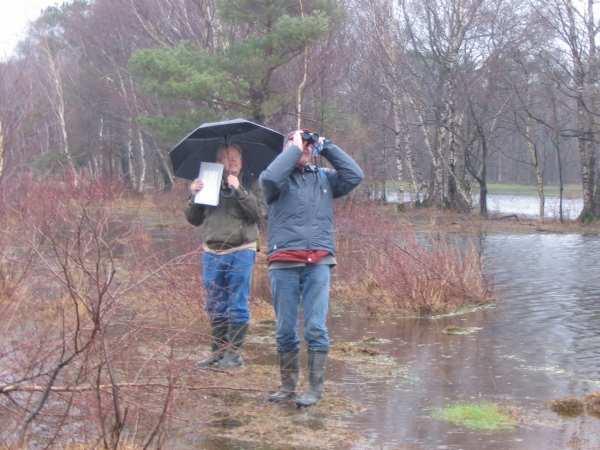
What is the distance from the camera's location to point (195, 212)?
696 cm

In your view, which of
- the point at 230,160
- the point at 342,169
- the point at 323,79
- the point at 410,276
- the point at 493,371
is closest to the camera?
the point at 342,169

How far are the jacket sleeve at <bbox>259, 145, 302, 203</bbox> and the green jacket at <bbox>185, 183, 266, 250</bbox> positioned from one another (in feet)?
3.08

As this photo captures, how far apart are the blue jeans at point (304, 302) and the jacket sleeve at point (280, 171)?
0.54 metres

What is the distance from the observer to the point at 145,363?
4.69m

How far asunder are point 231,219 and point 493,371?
237 cm

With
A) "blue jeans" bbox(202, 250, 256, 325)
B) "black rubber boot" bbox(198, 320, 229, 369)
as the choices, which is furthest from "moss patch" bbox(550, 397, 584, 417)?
"blue jeans" bbox(202, 250, 256, 325)

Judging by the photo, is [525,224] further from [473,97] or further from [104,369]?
[104,369]

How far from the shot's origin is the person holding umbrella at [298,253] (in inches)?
230

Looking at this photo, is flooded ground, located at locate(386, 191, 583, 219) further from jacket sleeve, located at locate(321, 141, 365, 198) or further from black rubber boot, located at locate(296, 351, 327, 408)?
black rubber boot, located at locate(296, 351, 327, 408)

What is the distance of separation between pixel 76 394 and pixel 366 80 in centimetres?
3464

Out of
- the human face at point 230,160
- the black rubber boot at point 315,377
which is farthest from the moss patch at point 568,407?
the human face at point 230,160

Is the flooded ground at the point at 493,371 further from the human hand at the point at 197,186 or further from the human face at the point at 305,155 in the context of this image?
the human hand at the point at 197,186

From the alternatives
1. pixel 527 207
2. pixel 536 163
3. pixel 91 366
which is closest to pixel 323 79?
pixel 536 163

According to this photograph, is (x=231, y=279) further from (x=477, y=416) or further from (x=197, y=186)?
(x=477, y=416)
